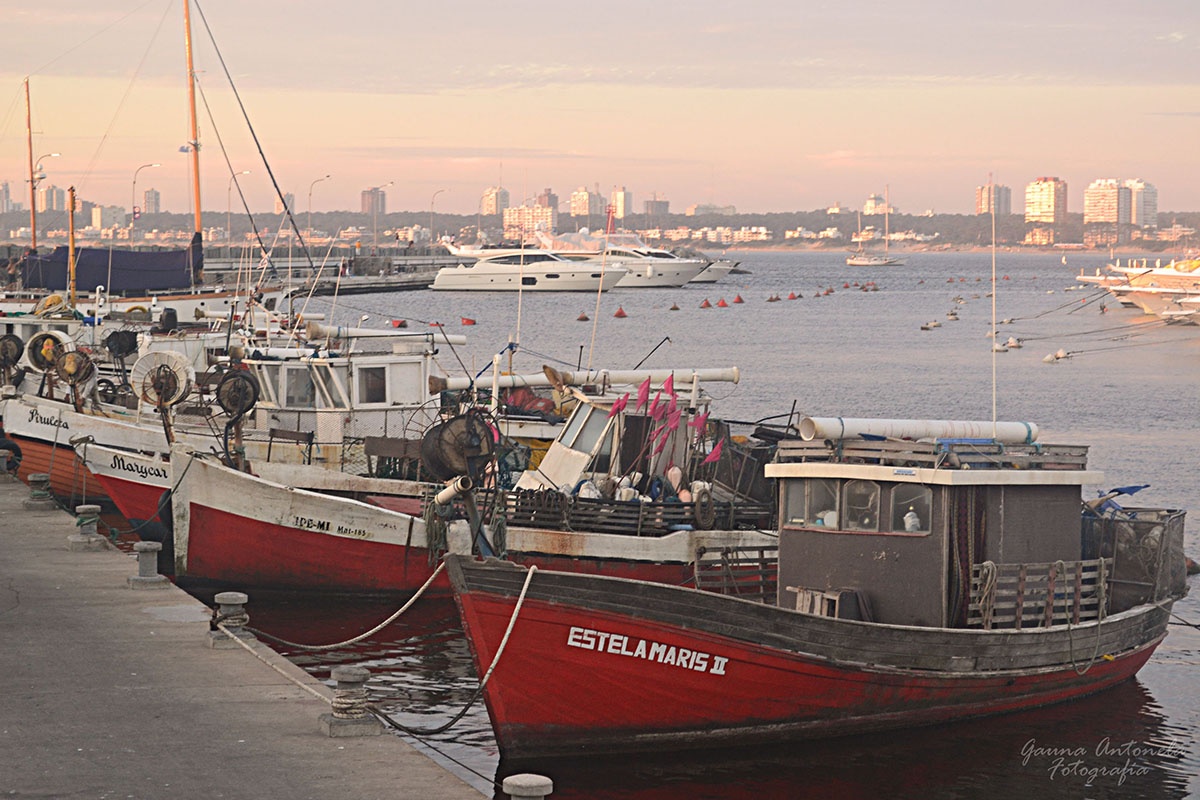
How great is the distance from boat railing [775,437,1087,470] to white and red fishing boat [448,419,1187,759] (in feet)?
0.07

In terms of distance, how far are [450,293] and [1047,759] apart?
143 meters

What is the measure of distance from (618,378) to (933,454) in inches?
362

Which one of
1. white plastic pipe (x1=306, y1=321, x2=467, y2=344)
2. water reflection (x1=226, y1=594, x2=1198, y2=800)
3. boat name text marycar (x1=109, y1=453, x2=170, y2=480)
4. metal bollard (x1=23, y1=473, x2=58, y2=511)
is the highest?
white plastic pipe (x1=306, y1=321, x2=467, y2=344)

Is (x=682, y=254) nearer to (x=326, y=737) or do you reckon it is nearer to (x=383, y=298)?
(x=383, y=298)

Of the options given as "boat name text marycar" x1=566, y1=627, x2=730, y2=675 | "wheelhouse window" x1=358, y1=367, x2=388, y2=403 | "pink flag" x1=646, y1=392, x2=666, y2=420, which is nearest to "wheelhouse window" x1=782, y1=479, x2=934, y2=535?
"boat name text marycar" x1=566, y1=627, x2=730, y2=675

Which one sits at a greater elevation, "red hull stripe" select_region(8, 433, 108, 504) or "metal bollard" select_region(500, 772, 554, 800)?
"metal bollard" select_region(500, 772, 554, 800)

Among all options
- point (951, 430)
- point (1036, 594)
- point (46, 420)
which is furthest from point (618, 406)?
point (46, 420)

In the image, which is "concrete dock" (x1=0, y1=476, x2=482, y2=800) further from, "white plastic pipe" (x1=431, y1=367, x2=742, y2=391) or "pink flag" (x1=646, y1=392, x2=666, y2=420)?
"white plastic pipe" (x1=431, y1=367, x2=742, y2=391)

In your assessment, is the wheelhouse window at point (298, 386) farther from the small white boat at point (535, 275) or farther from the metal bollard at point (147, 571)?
the small white boat at point (535, 275)

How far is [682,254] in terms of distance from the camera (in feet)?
652

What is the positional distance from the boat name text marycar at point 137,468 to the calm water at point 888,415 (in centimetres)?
410

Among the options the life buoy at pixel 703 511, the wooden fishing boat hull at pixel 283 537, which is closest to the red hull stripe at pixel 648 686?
the life buoy at pixel 703 511

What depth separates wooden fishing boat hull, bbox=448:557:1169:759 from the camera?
14.1m

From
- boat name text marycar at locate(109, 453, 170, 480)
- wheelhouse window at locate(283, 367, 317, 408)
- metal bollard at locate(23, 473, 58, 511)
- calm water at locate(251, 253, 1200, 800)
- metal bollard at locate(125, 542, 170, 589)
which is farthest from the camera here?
wheelhouse window at locate(283, 367, 317, 408)
